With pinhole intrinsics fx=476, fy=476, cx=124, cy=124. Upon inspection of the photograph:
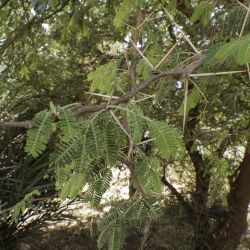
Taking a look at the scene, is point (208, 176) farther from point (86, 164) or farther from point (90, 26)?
point (86, 164)

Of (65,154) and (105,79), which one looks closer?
A: (65,154)

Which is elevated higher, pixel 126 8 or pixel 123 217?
pixel 126 8

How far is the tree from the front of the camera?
1.44 metres

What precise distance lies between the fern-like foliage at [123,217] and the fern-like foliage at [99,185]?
0.08 m

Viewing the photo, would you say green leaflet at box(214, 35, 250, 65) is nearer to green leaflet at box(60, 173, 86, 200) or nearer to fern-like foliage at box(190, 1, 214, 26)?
green leaflet at box(60, 173, 86, 200)

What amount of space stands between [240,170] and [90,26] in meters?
2.29

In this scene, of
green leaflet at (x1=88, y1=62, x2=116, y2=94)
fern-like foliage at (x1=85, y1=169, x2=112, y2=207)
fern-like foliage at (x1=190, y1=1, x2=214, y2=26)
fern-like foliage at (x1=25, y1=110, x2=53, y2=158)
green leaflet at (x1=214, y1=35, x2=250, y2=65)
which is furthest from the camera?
fern-like foliage at (x1=190, y1=1, x2=214, y2=26)

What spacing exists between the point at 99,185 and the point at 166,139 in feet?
1.23

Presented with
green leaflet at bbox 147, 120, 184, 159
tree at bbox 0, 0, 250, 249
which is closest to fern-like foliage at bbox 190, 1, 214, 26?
tree at bbox 0, 0, 250, 249

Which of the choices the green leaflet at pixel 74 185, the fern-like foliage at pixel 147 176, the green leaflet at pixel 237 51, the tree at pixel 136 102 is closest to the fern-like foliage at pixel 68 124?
the tree at pixel 136 102

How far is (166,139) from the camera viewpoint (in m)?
1.41

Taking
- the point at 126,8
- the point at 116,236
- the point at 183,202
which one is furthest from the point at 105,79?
the point at 183,202

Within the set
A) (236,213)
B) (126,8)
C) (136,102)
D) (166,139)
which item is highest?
(126,8)

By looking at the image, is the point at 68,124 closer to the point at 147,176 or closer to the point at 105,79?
the point at 147,176
